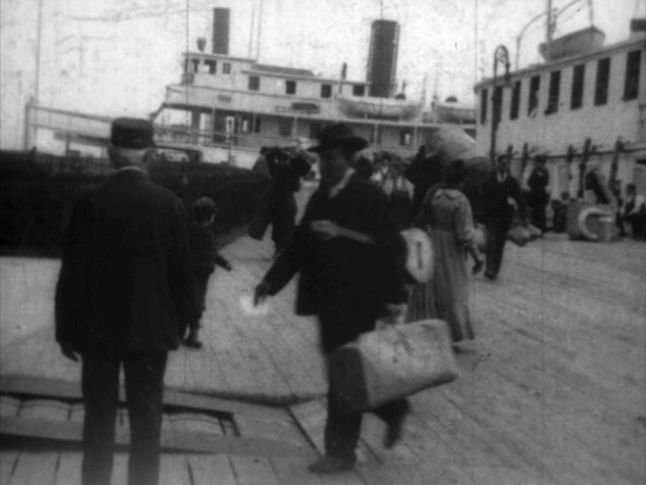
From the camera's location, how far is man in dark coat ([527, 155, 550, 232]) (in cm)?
2383

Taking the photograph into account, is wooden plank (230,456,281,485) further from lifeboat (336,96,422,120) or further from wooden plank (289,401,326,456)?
lifeboat (336,96,422,120)

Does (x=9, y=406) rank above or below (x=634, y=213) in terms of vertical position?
below

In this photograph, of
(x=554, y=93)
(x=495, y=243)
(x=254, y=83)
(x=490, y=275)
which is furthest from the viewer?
(x=254, y=83)

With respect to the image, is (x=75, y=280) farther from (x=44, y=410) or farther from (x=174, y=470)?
(x=44, y=410)

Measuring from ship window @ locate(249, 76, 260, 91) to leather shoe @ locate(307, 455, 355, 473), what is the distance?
3023 centimetres

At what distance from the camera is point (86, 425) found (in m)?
4.96

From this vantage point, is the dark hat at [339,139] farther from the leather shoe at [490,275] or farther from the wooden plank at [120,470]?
the leather shoe at [490,275]

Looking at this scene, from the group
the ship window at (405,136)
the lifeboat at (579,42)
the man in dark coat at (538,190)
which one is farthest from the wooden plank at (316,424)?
the lifeboat at (579,42)

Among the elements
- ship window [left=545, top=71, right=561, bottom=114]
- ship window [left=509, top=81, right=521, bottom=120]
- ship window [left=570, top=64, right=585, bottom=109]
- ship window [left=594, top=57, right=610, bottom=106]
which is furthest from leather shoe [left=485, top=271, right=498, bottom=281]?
ship window [left=509, top=81, right=521, bottom=120]

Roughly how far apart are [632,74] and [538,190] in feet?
Result: 26.0

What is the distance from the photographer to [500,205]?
49.8 ft

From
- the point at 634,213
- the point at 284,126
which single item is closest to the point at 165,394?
the point at 634,213

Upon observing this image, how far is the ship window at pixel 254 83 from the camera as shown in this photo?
36.3m

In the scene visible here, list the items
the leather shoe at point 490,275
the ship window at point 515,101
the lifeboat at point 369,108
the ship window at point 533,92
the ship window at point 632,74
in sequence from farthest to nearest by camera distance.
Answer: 1. the ship window at point 515,101
2. the ship window at point 533,92
3. the ship window at point 632,74
4. the lifeboat at point 369,108
5. the leather shoe at point 490,275
